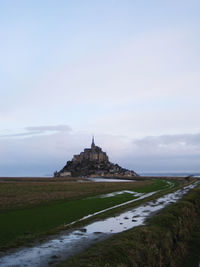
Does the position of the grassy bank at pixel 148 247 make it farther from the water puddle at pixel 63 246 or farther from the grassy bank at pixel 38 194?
the grassy bank at pixel 38 194

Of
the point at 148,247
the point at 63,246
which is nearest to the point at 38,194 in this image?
the point at 63,246

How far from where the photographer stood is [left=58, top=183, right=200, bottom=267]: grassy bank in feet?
36.7

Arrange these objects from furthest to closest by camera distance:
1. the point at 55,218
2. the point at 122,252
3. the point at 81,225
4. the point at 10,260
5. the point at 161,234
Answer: the point at 55,218
the point at 81,225
the point at 161,234
the point at 122,252
the point at 10,260

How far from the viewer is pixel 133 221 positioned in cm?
2025

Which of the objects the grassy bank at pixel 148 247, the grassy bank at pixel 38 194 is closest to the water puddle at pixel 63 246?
the grassy bank at pixel 148 247

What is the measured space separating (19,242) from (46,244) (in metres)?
1.51

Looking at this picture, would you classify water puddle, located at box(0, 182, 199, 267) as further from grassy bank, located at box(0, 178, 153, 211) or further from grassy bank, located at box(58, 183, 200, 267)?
grassy bank, located at box(0, 178, 153, 211)

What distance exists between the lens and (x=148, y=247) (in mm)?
14078

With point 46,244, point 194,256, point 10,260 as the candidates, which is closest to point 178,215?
point 194,256

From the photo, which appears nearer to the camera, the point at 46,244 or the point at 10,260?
the point at 10,260

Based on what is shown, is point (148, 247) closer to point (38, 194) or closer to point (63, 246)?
point (63, 246)

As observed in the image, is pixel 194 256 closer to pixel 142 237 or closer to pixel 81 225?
pixel 142 237

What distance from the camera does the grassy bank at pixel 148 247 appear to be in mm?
11185

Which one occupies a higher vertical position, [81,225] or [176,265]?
[81,225]
